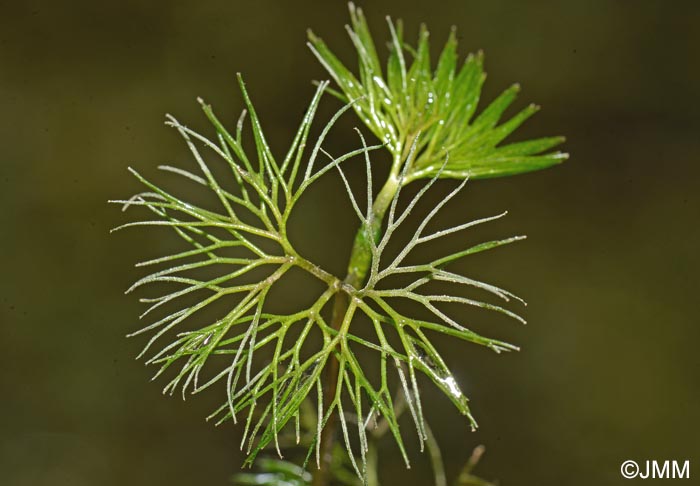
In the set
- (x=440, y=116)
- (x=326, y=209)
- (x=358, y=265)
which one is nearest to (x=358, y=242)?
(x=358, y=265)

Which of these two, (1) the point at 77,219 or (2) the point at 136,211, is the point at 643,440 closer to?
(2) the point at 136,211

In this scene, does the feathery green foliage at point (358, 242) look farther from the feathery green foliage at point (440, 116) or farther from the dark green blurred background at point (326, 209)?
the dark green blurred background at point (326, 209)

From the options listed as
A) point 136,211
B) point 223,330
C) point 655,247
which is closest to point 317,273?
point 223,330

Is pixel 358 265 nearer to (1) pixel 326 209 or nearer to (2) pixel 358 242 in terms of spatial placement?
(2) pixel 358 242

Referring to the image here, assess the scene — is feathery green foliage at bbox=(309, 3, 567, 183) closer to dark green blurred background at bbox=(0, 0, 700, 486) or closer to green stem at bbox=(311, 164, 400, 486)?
green stem at bbox=(311, 164, 400, 486)

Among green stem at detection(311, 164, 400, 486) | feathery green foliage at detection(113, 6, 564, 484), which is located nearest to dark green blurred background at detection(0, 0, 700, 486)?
feathery green foliage at detection(113, 6, 564, 484)
